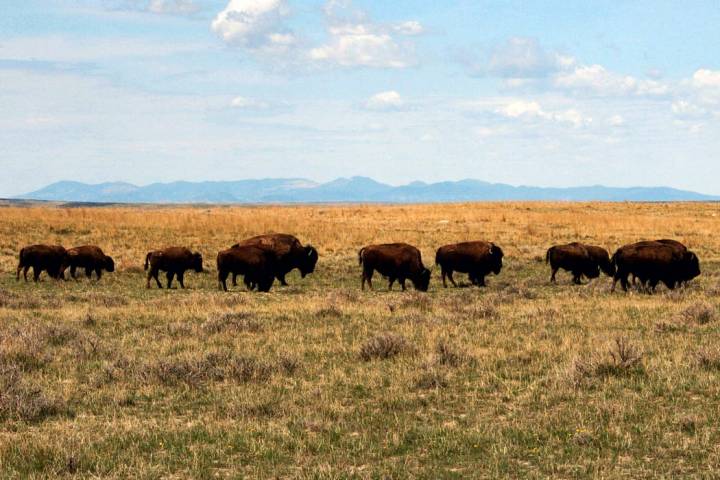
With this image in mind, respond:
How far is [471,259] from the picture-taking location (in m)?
25.5

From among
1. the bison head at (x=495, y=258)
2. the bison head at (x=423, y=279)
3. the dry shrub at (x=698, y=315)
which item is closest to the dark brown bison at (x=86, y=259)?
the bison head at (x=423, y=279)

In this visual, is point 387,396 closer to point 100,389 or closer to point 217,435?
point 217,435

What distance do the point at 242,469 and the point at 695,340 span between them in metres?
9.06

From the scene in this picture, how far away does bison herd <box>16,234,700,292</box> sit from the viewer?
21.8 m

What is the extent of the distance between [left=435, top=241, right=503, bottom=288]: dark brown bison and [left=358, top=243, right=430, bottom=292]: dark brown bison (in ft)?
4.73

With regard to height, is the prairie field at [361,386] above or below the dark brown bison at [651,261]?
below

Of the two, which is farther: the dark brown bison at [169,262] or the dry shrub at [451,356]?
the dark brown bison at [169,262]

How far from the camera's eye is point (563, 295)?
71.2 ft

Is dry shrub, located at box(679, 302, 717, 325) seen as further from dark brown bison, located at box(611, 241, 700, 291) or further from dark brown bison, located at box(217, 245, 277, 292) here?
dark brown bison, located at box(217, 245, 277, 292)

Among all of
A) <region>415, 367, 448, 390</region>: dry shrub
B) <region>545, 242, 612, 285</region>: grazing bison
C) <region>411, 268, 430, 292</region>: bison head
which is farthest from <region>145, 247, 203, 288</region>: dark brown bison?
<region>415, 367, 448, 390</region>: dry shrub

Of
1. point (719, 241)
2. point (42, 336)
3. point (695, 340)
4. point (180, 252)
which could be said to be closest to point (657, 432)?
point (695, 340)

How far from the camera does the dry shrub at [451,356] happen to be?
1170cm

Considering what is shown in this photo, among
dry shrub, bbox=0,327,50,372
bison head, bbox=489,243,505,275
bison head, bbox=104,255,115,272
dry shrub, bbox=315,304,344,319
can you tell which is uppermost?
bison head, bbox=489,243,505,275

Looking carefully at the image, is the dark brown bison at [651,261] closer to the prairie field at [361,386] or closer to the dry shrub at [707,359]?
the prairie field at [361,386]
